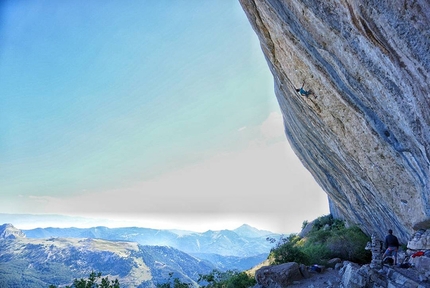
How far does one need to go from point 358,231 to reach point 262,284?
13015mm

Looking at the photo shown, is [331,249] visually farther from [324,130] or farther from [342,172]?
[324,130]

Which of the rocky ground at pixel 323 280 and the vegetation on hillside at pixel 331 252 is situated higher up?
the vegetation on hillside at pixel 331 252

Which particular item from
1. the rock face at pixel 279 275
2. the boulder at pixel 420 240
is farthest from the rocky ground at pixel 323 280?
the boulder at pixel 420 240

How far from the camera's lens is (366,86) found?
11.8 m

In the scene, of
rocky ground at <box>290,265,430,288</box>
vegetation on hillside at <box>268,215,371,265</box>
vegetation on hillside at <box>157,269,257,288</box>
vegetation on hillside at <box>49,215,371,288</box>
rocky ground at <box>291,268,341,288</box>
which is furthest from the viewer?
vegetation on hillside at <box>268,215,371,265</box>

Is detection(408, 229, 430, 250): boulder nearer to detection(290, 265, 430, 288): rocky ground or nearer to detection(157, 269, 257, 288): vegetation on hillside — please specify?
detection(290, 265, 430, 288): rocky ground

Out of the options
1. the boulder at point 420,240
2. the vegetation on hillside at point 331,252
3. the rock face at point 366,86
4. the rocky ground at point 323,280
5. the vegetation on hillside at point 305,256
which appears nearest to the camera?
the rock face at point 366,86

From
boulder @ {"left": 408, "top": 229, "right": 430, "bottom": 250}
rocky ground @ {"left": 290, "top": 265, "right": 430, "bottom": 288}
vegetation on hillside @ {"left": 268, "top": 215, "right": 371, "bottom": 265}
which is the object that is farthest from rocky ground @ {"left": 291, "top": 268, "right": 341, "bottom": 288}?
boulder @ {"left": 408, "top": 229, "right": 430, "bottom": 250}

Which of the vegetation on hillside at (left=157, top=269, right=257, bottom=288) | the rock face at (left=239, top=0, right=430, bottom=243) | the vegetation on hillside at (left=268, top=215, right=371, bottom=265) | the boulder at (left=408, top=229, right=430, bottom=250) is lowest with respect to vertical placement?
the vegetation on hillside at (left=157, top=269, right=257, bottom=288)

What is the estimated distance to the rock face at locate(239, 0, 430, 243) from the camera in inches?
367

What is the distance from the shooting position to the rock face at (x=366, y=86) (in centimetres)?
932

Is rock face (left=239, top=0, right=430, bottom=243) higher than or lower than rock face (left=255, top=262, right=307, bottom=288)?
higher

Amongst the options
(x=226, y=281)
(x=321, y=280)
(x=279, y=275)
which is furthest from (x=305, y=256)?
(x=226, y=281)

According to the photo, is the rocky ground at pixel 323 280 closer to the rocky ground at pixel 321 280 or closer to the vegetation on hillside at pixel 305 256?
the rocky ground at pixel 321 280
